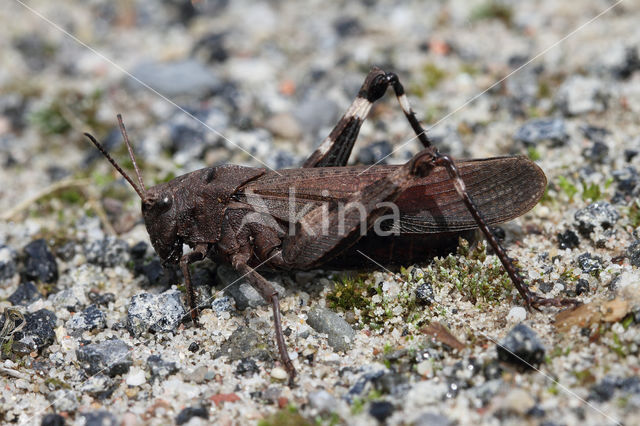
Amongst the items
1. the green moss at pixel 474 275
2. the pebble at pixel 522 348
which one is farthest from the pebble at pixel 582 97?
the pebble at pixel 522 348

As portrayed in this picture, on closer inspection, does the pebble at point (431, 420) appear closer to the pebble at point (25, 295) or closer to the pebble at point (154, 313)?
the pebble at point (154, 313)

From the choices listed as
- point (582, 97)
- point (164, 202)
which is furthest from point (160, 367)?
point (582, 97)

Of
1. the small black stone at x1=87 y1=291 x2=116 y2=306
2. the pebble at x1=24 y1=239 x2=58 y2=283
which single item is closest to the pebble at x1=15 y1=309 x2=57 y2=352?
the small black stone at x1=87 y1=291 x2=116 y2=306

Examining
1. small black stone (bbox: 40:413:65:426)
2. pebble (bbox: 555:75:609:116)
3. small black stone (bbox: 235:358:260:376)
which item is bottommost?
small black stone (bbox: 40:413:65:426)

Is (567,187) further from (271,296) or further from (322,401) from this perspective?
(322,401)

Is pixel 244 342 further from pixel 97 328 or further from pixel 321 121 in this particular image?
pixel 321 121

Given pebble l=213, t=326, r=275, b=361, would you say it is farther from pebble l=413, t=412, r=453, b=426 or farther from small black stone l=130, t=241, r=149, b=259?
small black stone l=130, t=241, r=149, b=259
